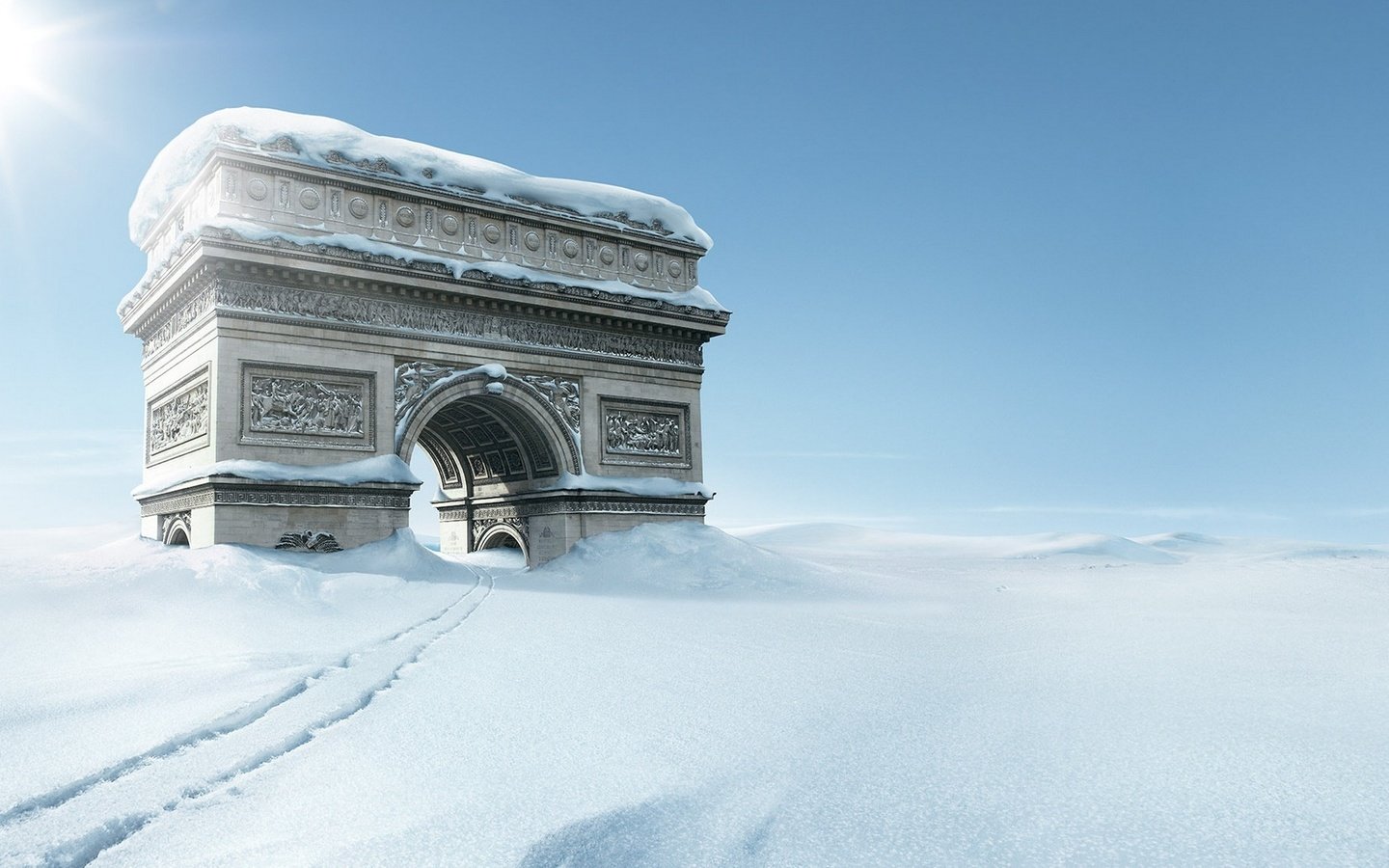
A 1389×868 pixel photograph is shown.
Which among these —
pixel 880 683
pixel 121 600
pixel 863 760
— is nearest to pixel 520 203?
pixel 121 600

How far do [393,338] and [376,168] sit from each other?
10.9ft

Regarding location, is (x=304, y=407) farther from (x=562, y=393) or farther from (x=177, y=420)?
(x=562, y=393)

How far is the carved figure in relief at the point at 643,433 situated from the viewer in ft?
68.2

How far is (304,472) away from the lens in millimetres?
16859

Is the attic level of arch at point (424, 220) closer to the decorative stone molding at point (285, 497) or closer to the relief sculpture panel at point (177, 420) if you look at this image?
the relief sculpture panel at point (177, 420)

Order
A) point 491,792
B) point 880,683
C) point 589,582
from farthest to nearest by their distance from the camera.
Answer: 1. point 589,582
2. point 880,683
3. point 491,792

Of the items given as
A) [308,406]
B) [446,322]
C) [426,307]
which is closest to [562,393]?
[446,322]

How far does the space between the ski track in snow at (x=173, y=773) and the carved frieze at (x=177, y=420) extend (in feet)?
40.6

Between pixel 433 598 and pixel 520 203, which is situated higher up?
pixel 520 203

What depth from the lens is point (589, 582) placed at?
17156 millimetres

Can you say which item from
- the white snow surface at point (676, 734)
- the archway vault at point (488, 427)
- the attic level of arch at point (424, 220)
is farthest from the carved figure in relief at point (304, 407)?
the white snow surface at point (676, 734)

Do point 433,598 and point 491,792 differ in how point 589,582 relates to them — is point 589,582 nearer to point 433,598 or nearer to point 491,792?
point 433,598

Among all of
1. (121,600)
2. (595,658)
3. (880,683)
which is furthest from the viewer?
(121,600)

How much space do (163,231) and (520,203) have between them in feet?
24.2
